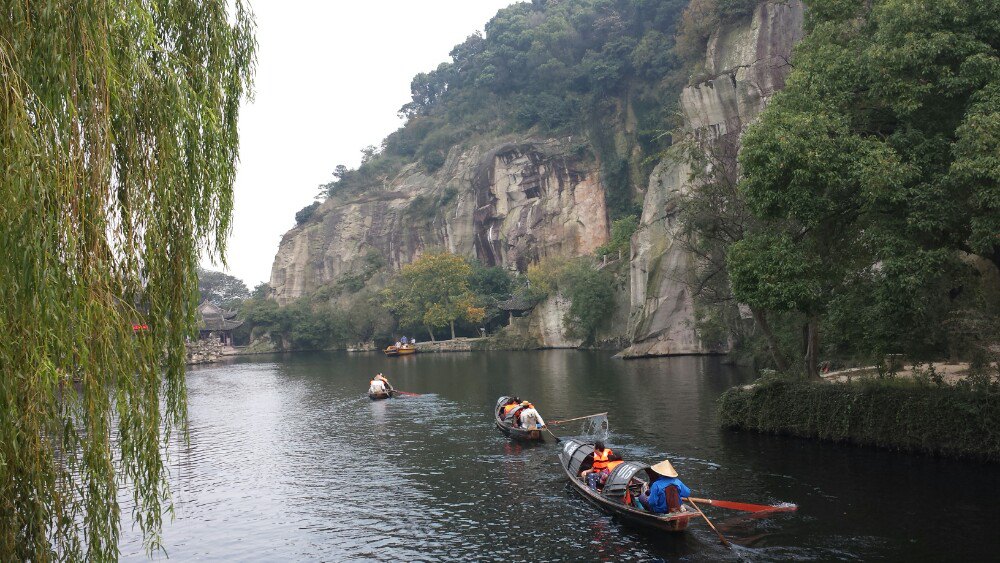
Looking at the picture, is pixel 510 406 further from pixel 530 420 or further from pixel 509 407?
pixel 530 420

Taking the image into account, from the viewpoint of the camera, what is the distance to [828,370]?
33.7 metres

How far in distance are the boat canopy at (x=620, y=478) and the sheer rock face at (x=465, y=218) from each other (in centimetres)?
6710

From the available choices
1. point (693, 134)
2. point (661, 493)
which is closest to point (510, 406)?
point (661, 493)

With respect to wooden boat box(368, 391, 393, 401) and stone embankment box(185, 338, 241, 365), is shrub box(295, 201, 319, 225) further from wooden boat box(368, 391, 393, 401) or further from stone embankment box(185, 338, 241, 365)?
wooden boat box(368, 391, 393, 401)

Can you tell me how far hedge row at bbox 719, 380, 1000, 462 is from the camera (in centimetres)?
1862

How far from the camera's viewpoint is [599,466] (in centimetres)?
1909

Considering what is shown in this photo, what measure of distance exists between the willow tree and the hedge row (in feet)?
61.3

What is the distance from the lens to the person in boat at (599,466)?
18406mm

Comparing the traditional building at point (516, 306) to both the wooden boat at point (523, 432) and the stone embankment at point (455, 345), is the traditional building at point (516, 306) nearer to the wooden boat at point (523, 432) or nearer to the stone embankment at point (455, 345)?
the stone embankment at point (455, 345)

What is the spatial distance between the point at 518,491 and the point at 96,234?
1436 cm

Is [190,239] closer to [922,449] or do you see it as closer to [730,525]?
[730,525]

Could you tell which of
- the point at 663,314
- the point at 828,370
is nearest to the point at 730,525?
the point at 828,370

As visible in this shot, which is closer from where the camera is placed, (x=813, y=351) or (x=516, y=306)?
(x=813, y=351)

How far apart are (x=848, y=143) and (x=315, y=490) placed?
18.2m
